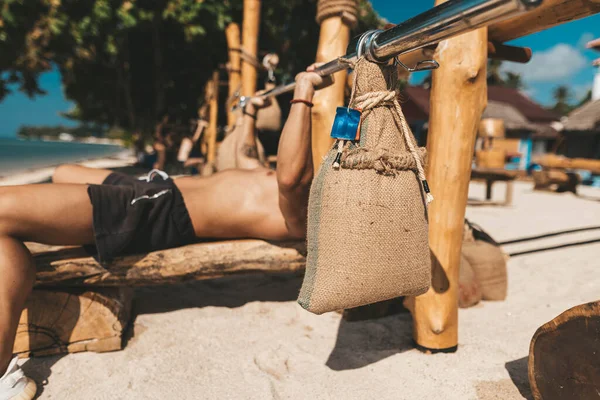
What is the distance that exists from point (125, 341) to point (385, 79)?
6.17 feet

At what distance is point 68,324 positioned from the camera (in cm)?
196

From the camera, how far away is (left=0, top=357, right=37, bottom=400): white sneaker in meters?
1.50

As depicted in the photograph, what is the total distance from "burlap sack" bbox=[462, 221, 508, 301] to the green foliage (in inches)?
232

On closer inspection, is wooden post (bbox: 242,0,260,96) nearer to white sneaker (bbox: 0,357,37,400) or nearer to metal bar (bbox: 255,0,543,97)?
metal bar (bbox: 255,0,543,97)

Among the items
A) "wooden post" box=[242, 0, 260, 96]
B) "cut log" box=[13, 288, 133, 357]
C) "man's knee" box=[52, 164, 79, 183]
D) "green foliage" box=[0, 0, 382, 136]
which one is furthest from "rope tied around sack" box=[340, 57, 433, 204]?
"green foliage" box=[0, 0, 382, 136]

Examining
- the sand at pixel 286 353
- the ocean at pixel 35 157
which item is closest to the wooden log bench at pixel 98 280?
the sand at pixel 286 353

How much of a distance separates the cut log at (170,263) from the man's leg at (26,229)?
0.13 meters

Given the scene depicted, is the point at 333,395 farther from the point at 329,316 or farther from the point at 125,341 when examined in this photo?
the point at 125,341

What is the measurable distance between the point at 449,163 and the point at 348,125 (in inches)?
33.5

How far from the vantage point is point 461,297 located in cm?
248

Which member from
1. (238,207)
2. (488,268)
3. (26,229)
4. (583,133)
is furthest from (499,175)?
(583,133)

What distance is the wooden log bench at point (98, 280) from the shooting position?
75.4 inches

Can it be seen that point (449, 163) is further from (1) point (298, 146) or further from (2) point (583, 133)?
(2) point (583, 133)

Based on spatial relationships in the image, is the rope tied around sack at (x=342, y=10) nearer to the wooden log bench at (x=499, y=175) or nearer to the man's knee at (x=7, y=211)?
the man's knee at (x=7, y=211)
